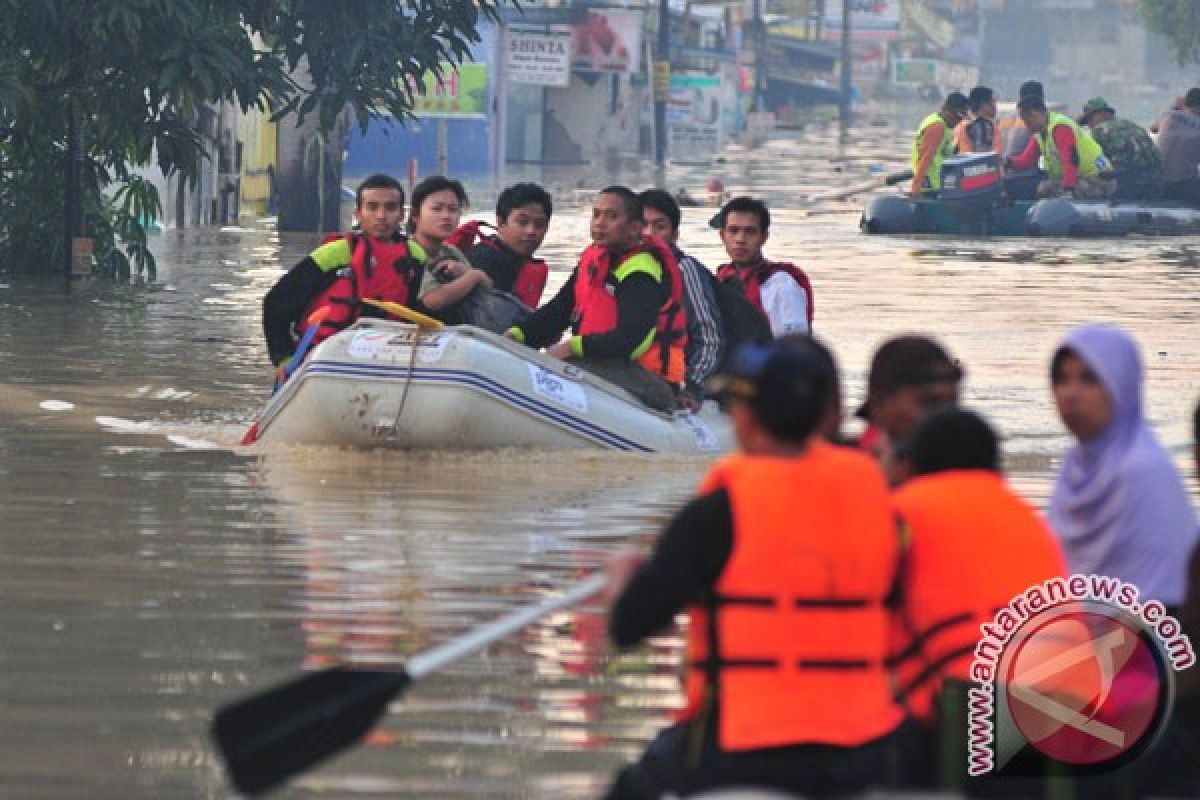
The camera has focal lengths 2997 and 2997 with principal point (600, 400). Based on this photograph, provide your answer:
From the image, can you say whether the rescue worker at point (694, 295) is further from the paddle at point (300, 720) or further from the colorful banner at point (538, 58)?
the colorful banner at point (538, 58)

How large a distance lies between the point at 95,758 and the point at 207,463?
23.0 ft

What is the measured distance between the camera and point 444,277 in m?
15.1

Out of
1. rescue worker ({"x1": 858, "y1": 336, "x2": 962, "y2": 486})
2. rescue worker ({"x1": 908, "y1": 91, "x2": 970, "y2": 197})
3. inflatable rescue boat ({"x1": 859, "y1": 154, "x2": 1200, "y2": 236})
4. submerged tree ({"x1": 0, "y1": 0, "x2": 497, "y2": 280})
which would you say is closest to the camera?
rescue worker ({"x1": 858, "y1": 336, "x2": 962, "y2": 486})

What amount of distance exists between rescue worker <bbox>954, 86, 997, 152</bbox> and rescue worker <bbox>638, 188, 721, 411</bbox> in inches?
858

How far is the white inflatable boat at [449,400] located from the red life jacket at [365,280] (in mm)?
249

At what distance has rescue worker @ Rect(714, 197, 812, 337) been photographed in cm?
1441

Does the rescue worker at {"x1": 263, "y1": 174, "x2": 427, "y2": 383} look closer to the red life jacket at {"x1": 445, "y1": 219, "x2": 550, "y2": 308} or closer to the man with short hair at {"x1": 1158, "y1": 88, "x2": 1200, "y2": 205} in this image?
the red life jacket at {"x1": 445, "y1": 219, "x2": 550, "y2": 308}

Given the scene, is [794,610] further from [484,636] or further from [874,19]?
[874,19]

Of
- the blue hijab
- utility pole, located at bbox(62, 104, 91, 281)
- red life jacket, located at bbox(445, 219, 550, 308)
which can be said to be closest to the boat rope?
red life jacket, located at bbox(445, 219, 550, 308)

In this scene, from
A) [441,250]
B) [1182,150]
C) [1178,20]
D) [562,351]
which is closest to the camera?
[441,250]

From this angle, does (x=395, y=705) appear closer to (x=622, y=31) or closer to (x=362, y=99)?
(x=362, y=99)

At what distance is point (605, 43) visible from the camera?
67688 mm

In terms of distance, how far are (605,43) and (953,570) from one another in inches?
2458

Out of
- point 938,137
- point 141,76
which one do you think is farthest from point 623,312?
point 938,137
